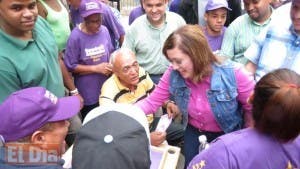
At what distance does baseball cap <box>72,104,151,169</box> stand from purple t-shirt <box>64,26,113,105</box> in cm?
212

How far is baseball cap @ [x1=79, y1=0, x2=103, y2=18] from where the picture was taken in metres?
3.36

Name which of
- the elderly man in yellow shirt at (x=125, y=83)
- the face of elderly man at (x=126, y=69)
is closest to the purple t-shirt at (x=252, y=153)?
the elderly man in yellow shirt at (x=125, y=83)

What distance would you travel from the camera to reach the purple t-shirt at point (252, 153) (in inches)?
58.4

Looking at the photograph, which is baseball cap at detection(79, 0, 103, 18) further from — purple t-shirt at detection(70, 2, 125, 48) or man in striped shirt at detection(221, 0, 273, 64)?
man in striped shirt at detection(221, 0, 273, 64)

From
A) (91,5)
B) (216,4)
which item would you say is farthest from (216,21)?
(91,5)

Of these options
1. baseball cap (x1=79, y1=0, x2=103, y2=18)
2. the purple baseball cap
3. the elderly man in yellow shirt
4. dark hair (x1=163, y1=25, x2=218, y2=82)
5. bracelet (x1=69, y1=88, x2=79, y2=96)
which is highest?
baseball cap (x1=79, y1=0, x2=103, y2=18)

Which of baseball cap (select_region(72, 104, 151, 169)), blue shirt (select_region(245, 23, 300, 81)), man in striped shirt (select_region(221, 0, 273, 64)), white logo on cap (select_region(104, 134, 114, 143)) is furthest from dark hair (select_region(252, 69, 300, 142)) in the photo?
man in striped shirt (select_region(221, 0, 273, 64))

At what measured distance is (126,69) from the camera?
10.2 ft

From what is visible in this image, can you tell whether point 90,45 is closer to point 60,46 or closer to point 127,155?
point 60,46

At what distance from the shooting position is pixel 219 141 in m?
1.56

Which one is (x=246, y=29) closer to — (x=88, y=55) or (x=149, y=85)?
(x=149, y=85)

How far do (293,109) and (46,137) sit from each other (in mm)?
1027

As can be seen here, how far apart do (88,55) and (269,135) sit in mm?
2205

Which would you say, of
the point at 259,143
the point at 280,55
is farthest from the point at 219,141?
the point at 280,55
